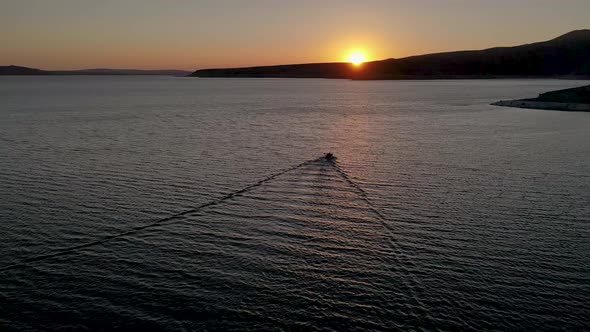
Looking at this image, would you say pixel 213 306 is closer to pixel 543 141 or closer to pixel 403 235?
pixel 403 235

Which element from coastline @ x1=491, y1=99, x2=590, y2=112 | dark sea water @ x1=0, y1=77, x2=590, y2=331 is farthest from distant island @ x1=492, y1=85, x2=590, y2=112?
Answer: dark sea water @ x1=0, y1=77, x2=590, y2=331

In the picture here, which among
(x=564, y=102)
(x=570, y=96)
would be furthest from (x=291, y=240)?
(x=570, y=96)

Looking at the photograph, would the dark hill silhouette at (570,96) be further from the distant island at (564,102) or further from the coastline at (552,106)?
the coastline at (552,106)

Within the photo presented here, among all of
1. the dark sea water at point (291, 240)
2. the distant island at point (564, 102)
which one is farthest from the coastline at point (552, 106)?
the dark sea water at point (291, 240)

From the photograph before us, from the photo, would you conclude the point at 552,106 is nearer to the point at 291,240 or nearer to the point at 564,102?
the point at 564,102

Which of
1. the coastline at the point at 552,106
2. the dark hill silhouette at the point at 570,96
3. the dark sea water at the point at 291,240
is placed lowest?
the dark sea water at the point at 291,240

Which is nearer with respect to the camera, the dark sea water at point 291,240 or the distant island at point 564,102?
the dark sea water at point 291,240
